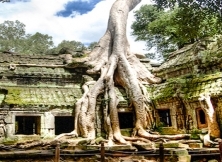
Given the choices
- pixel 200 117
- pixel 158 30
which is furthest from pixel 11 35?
pixel 200 117

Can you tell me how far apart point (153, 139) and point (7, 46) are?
1088 inches

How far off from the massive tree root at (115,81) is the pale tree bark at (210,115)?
3.54 ft

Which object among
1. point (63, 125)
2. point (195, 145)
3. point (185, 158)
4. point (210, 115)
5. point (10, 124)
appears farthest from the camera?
point (63, 125)

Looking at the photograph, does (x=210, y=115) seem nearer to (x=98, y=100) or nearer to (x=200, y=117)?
(x=200, y=117)

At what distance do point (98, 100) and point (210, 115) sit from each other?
15.4 ft

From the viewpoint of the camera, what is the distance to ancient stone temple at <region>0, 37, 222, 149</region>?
1165 centimetres

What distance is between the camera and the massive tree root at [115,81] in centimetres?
1159

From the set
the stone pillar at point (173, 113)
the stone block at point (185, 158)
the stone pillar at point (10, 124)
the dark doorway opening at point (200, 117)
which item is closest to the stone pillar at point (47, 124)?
the stone pillar at point (10, 124)

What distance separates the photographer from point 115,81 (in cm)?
1395

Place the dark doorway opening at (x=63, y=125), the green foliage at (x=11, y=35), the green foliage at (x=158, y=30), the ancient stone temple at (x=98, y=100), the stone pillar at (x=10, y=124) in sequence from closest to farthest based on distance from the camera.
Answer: the ancient stone temple at (x=98, y=100)
the stone pillar at (x=10, y=124)
the dark doorway opening at (x=63, y=125)
the green foliage at (x=158, y=30)
the green foliage at (x=11, y=35)

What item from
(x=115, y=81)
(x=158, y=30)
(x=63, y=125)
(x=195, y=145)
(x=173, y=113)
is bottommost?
(x=195, y=145)

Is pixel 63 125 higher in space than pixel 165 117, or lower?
lower

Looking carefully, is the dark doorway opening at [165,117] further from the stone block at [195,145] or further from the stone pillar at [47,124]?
the stone pillar at [47,124]

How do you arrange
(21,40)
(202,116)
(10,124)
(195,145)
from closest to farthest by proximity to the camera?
1. (195,145)
2. (202,116)
3. (10,124)
4. (21,40)
